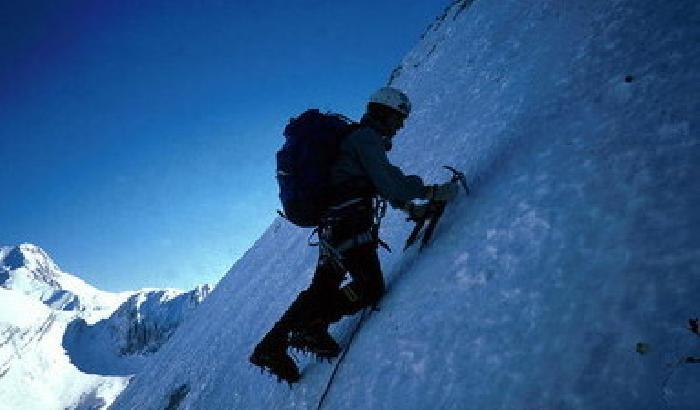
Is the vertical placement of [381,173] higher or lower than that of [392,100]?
lower

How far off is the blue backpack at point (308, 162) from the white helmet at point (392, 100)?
17.9 inches

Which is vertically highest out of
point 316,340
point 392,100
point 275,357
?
point 392,100

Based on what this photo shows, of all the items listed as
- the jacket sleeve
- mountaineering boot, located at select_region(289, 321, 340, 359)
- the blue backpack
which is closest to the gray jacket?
the jacket sleeve

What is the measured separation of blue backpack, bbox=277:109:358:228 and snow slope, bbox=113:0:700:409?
50.2 inches

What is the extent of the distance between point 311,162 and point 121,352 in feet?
552

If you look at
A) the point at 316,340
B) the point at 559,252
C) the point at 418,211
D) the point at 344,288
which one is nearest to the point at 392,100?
the point at 418,211

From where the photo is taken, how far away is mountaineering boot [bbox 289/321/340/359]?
17.1 ft

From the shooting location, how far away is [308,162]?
16.3ft

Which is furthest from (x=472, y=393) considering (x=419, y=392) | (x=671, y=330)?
(x=671, y=330)

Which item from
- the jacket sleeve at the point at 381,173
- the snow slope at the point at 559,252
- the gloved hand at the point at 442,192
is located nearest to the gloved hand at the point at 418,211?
the gloved hand at the point at 442,192

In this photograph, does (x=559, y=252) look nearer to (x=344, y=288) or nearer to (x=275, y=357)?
(x=344, y=288)

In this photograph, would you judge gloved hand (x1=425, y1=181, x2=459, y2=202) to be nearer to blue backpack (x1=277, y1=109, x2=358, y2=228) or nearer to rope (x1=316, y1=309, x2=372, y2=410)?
blue backpack (x1=277, y1=109, x2=358, y2=228)

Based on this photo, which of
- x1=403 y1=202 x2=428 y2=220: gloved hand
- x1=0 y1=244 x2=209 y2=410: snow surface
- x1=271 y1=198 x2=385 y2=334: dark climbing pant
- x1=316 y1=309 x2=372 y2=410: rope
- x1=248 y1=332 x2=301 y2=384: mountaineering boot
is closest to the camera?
x1=316 y1=309 x2=372 y2=410: rope

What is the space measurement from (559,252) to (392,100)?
243cm
